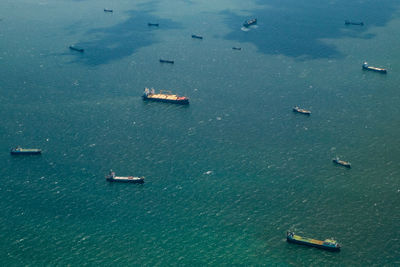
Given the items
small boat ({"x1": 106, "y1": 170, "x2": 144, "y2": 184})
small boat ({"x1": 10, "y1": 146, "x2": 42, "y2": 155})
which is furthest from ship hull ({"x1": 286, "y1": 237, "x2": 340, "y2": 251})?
small boat ({"x1": 10, "y1": 146, "x2": 42, "y2": 155})

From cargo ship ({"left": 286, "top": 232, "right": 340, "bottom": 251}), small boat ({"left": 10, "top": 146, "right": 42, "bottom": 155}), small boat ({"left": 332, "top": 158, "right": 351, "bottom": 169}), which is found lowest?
small boat ({"left": 10, "top": 146, "right": 42, "bottom": 155})

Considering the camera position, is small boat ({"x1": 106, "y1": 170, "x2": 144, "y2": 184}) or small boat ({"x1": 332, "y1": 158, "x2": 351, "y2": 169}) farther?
small boat ({"x1": 332, "y1": 158, "x2": 351, "y2": 169})

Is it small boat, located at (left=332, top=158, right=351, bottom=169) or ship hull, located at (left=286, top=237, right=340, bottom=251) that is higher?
small boat, located at (left=332, top=158, right=351, bottom=169)

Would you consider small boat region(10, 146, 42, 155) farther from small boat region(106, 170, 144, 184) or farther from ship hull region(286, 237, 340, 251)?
ship hull region(286, 237, 340, 251)

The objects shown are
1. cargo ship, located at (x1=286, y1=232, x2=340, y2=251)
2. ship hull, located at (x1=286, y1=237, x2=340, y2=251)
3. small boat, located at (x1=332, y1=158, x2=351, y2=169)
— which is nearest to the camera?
cargo ship, located at (x1=286, y1=232, x2=340, y2=251)

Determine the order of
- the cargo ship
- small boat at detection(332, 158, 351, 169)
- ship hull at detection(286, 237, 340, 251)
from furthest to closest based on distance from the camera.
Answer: small boat at detection(332, 158, 351, 169) → ship hull at detection(286, 237, 340, 251) → the cargo ship

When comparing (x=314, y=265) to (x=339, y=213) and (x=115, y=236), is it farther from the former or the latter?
(x=115, y=236)

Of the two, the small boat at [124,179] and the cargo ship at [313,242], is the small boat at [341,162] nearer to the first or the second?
the cargo ship at [313,242]

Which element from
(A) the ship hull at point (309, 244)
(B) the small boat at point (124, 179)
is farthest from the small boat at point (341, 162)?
(B) the small boat at point (124, 179)

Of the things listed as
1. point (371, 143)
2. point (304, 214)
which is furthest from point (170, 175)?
point (371, 143)
